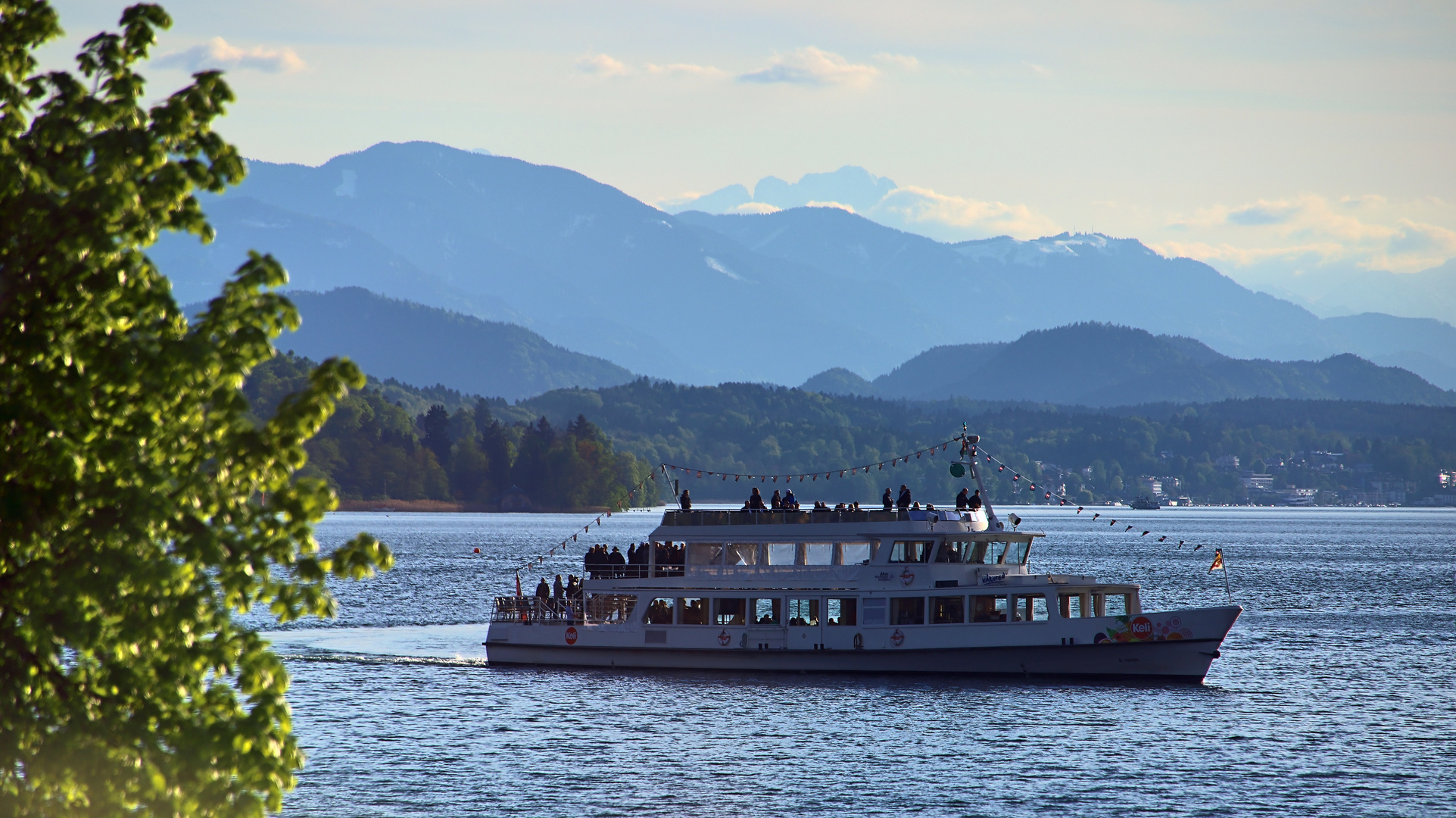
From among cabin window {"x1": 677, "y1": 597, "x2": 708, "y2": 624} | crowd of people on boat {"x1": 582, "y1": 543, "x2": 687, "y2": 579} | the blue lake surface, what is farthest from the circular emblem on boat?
crowd of people on boat {"x1": 582, "y1": 543, "x2": 687, "y2": 579}

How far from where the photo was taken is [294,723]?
43.8 meters

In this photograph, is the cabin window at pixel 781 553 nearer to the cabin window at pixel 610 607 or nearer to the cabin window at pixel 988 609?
the cabin window at pixel 610 607

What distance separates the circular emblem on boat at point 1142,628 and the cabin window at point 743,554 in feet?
44.3

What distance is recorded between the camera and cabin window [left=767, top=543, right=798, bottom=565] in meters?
52.6

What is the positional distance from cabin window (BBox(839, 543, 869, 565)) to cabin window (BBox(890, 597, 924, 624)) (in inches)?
73.0

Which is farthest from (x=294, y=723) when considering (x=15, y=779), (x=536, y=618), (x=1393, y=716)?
(x=1393, y=716)

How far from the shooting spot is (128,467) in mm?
12961

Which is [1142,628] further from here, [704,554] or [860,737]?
[704,554]

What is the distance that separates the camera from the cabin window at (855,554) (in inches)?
2030

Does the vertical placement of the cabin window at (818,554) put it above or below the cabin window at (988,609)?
above

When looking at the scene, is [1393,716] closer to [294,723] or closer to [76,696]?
[294,723]

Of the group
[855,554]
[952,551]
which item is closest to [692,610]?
[855,554]

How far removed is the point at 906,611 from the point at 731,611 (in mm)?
6378

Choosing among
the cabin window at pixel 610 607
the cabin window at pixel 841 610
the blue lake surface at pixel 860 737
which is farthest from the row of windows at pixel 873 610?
the blue lake surface at pixel 860 737
